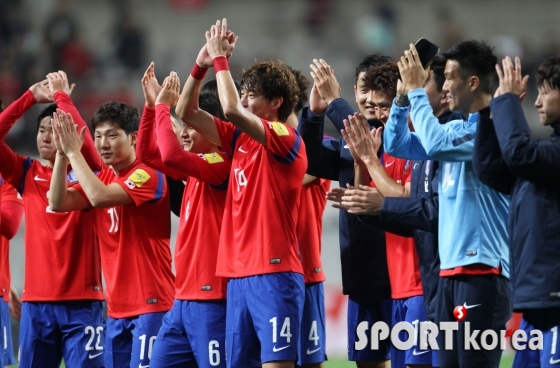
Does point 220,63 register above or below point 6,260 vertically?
above

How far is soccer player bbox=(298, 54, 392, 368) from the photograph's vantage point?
7172mm

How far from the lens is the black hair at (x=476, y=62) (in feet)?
19.9

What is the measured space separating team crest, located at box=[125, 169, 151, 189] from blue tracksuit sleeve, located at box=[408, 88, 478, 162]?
7.57 feet

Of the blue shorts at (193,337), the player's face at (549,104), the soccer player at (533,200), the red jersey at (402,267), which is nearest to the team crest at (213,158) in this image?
the blue shorts at (193,337)

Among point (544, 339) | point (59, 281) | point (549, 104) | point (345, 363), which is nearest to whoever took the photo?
point (544, 339)

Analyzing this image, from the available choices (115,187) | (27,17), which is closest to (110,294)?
(115,187)

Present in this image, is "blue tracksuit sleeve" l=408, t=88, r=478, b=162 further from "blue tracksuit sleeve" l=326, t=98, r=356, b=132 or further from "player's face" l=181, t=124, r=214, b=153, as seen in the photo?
"player's face" l=181, t=124, r=214, b=153

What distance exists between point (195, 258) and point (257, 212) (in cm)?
72

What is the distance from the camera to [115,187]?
7.09 meters

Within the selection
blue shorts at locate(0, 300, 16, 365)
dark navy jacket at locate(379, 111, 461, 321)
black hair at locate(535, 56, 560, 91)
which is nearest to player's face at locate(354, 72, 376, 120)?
dark navy jacket at locate(379, 111, 461, 321)

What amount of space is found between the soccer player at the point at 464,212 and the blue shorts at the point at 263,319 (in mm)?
954

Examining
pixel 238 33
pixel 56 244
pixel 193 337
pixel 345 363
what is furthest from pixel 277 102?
pixel 238 33

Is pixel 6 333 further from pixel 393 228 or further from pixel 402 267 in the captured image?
pixel 393 228

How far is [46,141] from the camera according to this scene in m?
7.92
